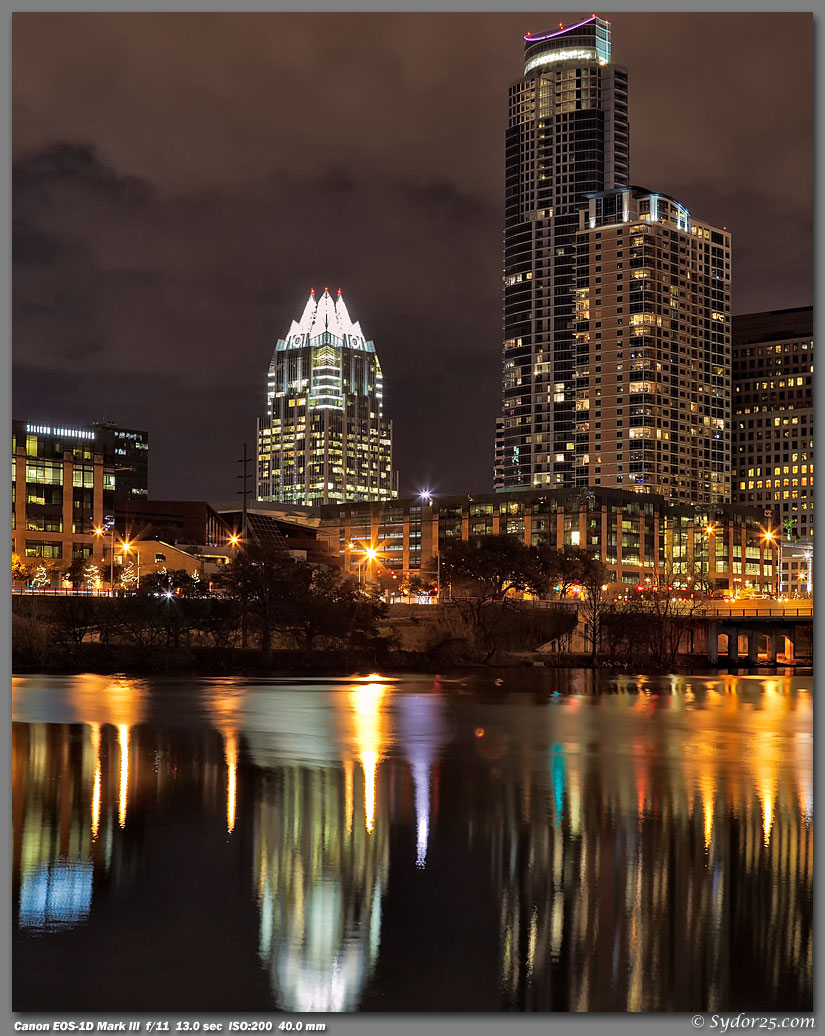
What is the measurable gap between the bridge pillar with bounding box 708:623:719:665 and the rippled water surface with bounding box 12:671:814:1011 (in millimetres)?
74064

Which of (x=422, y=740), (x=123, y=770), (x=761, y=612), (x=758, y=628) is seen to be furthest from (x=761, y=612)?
(x=123, y=770)

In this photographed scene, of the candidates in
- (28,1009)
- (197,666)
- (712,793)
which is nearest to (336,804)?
(712,793)

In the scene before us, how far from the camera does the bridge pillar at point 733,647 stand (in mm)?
117750

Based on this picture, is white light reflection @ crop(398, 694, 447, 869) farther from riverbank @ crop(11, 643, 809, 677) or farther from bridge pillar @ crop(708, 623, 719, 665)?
bridge pillar @ crop(708, 623, 719, 665)

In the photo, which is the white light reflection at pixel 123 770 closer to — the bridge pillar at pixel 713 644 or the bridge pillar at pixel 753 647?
the bridge pillar at pixel 713 644

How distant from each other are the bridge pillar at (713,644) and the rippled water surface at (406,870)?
7406 centimetres

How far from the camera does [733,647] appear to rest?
120625 millimetres

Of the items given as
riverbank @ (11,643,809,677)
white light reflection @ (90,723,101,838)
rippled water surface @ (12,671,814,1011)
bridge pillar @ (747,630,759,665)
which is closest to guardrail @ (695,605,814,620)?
bridge pillar @ (747,630,759,665)

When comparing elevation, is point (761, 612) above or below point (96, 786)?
below

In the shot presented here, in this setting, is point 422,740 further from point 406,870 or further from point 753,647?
point 753,647

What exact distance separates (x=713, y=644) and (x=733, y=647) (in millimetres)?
2580

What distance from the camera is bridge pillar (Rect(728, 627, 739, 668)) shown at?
118 meters

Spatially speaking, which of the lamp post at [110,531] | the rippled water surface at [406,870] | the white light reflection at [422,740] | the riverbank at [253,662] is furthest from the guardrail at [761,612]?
the rippled water surface at [406,870]

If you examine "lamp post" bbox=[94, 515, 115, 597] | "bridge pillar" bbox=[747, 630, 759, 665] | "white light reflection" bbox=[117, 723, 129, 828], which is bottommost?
"bridge pillar" bbox=[747, 630, 759, 665]
